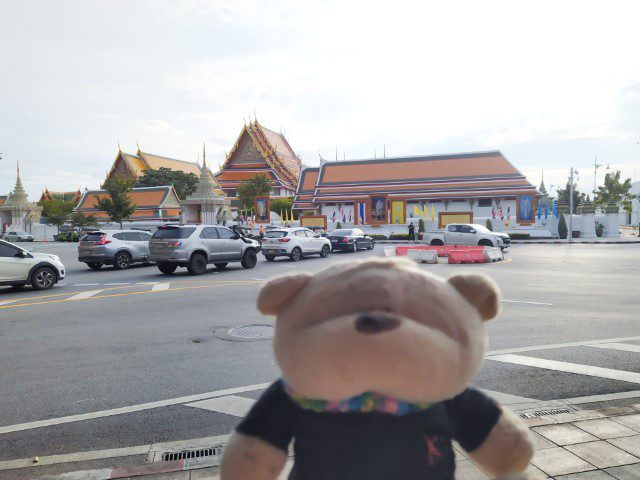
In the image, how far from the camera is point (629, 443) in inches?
132

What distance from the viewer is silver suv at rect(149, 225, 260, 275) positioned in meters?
15.1

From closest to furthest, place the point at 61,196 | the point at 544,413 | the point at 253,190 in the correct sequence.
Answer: the point at 544,413 → the point at 253,190 → the point at 61,196

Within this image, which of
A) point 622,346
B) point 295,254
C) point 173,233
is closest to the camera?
point 622,346

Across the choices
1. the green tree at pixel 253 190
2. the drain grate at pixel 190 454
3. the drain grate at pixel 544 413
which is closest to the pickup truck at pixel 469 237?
the drain grate at pixel 544 413

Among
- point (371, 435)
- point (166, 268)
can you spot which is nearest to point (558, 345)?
point (371, 435)

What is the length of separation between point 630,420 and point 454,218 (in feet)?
116

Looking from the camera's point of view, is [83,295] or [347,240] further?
[347,240]

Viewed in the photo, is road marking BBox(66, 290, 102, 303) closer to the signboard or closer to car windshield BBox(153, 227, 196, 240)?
car windshield BBox(153, 227, 196, 240)

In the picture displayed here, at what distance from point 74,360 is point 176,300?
14.1 ft

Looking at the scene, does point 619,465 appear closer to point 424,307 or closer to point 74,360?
point 424,307

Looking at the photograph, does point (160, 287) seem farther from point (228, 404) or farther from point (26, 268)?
point (228, 404)

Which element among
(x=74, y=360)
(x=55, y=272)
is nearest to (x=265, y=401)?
(x=74, y=360)

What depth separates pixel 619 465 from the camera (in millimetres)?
3047

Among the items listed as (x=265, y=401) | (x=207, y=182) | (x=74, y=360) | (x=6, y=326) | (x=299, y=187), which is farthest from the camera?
(x=299, y=187)
